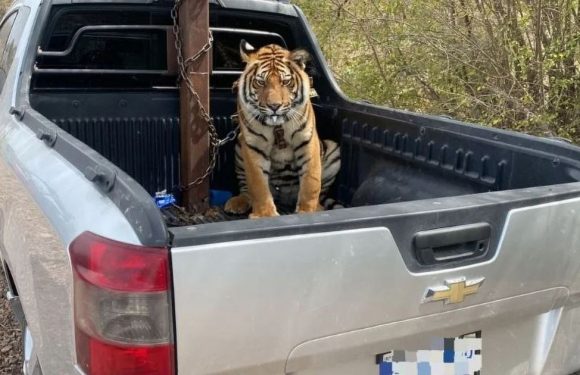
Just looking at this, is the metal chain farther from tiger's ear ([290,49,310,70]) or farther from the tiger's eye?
tiger's ear ([290,49,310,70])

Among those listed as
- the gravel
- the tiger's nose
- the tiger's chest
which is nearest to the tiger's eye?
the tiger's nose

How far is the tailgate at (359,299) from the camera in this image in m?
1.51

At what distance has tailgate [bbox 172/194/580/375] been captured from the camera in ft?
4.95

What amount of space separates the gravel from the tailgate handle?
97.8 inches

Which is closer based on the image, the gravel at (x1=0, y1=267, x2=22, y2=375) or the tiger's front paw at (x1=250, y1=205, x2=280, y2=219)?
the gravel at (x1=0, y1=267, x2=22, y2=375)

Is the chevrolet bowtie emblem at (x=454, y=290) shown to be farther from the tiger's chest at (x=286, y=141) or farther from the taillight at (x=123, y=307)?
the tiger's chest at (x=286, y=141)

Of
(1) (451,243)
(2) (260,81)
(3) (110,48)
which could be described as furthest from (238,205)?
(1) (451,243)

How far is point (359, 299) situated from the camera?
167 centimetres

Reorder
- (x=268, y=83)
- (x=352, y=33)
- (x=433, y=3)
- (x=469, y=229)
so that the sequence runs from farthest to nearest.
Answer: (x=352, y=33), (x=433, y=3), (x=268, y=83), (x=469, y=229)

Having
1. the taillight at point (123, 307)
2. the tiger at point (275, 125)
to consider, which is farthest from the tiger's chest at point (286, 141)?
the taillight at point (123, 307)

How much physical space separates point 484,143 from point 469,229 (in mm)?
1055

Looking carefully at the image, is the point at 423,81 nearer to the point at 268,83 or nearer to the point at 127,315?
the point at 268,83

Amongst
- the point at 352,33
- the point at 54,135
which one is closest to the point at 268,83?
the point at 54,135

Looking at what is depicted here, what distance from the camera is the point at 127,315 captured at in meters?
1.49
